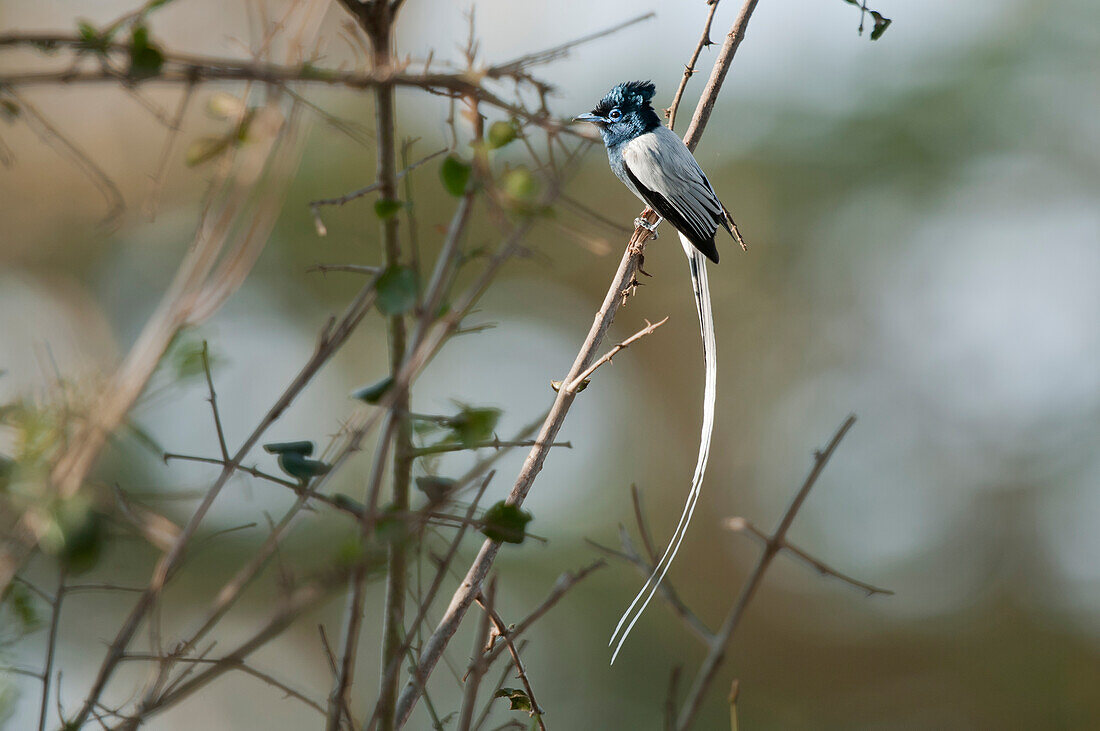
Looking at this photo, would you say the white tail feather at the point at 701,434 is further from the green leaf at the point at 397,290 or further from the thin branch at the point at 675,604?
the green leaf at the point at 397,290

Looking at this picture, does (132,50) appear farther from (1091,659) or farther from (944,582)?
(1091,659)

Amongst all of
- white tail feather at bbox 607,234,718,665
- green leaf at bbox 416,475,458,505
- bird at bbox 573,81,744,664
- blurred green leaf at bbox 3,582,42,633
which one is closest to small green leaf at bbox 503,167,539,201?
green leaf at bbox 416,475,458,505

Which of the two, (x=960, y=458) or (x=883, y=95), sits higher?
(x=883, y=95)

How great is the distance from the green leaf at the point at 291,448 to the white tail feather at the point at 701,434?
0.29m

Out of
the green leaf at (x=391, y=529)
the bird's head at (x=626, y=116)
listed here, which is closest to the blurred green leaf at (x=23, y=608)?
the green leaf at (x=391, y=529)

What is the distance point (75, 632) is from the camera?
402cm

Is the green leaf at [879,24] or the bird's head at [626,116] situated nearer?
the green leaf at [879,24]

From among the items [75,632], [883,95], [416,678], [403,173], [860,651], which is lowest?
[75,632]

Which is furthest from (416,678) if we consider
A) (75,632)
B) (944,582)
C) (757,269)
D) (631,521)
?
(944,582)

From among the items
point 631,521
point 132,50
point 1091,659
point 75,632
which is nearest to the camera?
point 132,50

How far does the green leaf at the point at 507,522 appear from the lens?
633mm

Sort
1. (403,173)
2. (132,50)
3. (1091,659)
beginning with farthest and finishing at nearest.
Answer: (1091,659) < (403,173) < (132,50)

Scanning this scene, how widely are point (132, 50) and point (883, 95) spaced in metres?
6.10

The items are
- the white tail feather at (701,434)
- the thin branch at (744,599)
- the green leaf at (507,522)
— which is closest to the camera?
the thin branch at (744,599)
